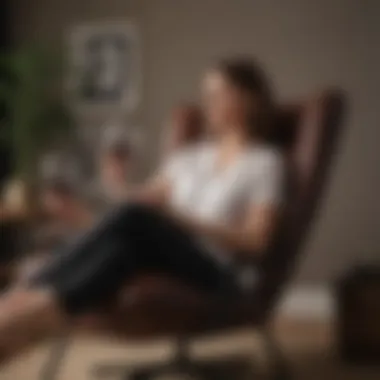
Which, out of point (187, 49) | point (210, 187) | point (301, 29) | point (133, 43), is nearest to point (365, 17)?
point (301, 29)

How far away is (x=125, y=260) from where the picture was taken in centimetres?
108

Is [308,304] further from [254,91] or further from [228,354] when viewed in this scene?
[254,91]

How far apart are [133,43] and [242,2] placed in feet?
0.78

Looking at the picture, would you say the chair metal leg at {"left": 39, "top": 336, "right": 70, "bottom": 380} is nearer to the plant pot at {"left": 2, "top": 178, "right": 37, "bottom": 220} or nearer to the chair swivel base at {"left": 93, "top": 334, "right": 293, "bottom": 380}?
the chair swivel base at {"left": 93, "top": 334, "right": 293, "bottom": 380}

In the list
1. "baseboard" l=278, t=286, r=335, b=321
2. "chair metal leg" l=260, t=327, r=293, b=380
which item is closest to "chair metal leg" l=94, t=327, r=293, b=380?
"chair metal leg" l=260, t=327, r=293, b=380

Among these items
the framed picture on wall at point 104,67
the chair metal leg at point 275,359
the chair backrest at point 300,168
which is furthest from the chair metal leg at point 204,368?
the framed picture on wall at point 104,67

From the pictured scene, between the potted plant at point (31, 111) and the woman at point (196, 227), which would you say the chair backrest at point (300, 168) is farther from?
the potted plant at point (31, 111)

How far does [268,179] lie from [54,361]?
491mm

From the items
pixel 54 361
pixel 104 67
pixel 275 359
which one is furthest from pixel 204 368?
pixel 104 67

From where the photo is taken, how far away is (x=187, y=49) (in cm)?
157

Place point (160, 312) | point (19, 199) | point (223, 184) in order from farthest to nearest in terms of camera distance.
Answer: point (19, 199), point (223, 184), point (160, 312)

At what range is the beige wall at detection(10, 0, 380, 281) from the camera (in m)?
1.57

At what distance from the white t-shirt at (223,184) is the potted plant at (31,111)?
1.09 feet

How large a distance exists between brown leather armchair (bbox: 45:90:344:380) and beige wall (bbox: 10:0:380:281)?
0.31 metres
